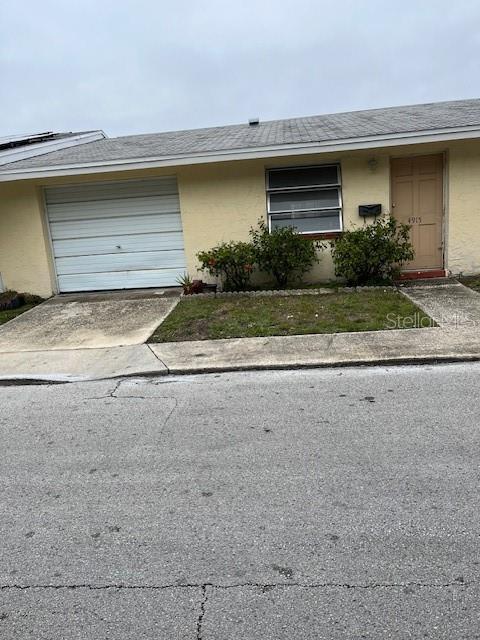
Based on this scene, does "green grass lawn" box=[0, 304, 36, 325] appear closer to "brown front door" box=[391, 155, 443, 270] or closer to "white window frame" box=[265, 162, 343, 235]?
"white window frame" box=[265, 162, 343, 235]

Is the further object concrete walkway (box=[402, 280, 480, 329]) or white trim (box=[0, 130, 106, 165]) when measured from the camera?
white trim (box=[0, 130, 106, 165])

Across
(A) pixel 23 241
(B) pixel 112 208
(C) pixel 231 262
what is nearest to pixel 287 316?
(C) pixel 231 262

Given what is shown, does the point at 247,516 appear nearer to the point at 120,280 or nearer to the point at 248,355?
the point at 248,355

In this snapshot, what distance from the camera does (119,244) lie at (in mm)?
11141

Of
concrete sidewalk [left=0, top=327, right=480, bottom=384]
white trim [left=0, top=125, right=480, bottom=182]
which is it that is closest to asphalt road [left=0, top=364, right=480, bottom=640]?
concrete sidewalk [left=0, top=327, right=480, bottom=384]

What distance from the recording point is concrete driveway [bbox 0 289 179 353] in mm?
7727

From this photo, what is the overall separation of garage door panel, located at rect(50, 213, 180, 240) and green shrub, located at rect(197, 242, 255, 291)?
1.06 meters

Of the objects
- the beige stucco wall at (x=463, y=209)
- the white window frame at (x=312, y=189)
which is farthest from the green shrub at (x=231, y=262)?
the beige stucco wall at (x=463, y=209)

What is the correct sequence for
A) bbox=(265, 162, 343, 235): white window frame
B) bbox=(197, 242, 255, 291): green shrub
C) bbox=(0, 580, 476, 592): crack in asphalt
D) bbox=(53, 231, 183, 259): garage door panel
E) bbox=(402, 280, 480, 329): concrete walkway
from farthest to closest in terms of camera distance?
bbox=(53, 231, 183, 259): garage door panel < bbox=(265, 162, 343, 235): white window frame < bbox=(197, 242, 255, 291): green shrub < bbox=(402, 280, 480, 329): concrete walkway < bbox=(0, 580, 476, 592): crack in asphalt

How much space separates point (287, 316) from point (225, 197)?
139 inches

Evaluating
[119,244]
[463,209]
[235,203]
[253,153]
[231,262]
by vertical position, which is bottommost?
[231,262]

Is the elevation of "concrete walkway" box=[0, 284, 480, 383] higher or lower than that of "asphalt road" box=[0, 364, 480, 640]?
higher

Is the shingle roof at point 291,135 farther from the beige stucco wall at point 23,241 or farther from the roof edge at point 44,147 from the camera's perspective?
the beige stucco wall at point 23,241

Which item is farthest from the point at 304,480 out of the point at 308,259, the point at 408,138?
the point at 408,138
